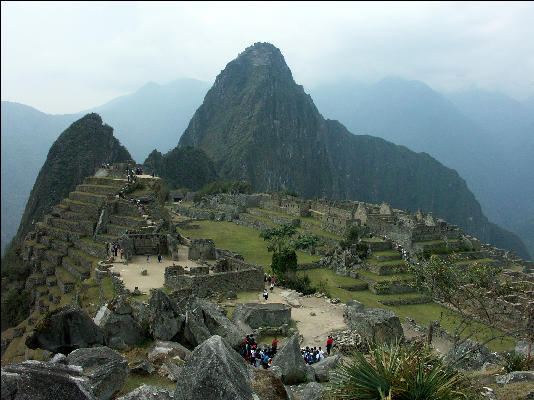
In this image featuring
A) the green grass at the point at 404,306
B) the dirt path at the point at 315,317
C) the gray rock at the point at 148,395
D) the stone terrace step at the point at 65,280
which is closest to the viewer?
the gray rock at the point at 148,395

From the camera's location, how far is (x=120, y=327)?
1084 cm

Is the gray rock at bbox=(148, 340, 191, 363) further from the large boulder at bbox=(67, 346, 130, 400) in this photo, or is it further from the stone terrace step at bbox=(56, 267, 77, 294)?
the stone terrace step at bbox=(56, 267, 77, 294)

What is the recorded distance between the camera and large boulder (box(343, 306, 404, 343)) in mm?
14930

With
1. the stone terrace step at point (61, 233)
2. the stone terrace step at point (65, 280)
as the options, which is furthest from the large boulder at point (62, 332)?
the stone terrace step at point (61, 233)

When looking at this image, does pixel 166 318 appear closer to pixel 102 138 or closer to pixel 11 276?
pixel 11 276

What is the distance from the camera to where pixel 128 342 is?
10.9 meters

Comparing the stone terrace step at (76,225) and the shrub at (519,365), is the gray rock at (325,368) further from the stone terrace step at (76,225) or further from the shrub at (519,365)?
the stone terrace step at (76,225)

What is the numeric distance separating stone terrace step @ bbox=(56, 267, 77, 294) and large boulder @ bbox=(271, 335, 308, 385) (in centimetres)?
1795

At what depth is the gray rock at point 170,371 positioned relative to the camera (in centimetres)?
811

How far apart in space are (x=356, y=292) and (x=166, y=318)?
69.2 feet

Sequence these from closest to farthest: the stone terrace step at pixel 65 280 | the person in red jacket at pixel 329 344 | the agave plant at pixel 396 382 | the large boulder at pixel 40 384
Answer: the large boulder at pixel 40 384, the agave plant at pixel 396 382, the person in red jacket at pixel 329 344, the stone terrace step at pixel 65 280

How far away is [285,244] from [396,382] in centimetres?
3141

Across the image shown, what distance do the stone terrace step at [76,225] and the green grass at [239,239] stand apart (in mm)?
10983

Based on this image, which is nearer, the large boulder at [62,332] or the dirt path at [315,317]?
the large boulder at [62,332]
